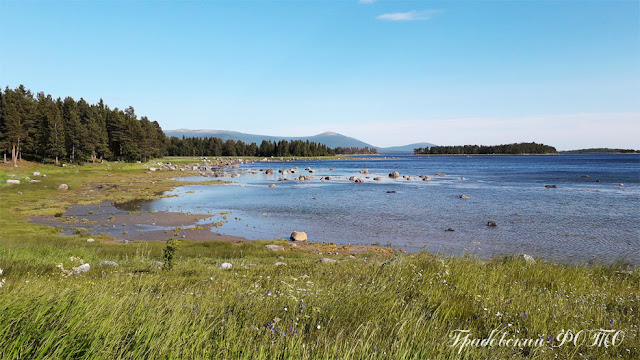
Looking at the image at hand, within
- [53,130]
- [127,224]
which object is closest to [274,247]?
[127,224]

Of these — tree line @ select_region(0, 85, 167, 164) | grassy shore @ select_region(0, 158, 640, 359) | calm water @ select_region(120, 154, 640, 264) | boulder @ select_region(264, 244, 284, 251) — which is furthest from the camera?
tree line @ select_region(0, 85, 167, 164)

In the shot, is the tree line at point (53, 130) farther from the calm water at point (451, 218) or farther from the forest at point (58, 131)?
the calm water at point (451, 218)

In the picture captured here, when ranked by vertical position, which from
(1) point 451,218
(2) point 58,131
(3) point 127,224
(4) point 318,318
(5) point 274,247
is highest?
(2) point 58,131

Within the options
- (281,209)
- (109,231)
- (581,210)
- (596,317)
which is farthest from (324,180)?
(596,317)

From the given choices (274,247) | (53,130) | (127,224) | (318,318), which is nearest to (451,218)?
(274,247)

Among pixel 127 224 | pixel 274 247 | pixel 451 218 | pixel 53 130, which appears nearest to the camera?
pixel 274 247

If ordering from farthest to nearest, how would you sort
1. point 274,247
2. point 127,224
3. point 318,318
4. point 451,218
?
point 451,218
point 127,224
point 274,247
point 318,318

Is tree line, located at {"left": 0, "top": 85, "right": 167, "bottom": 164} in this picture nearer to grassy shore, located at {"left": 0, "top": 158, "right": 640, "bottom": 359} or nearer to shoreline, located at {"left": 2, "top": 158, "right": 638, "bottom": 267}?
shoreline, located at {"left": 2, "top": 158, "right": 638, "bottom": 267}

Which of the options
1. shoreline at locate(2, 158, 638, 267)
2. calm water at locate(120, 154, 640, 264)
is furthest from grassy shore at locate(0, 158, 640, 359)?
shoreline at locate(2, 158, 638, 267)

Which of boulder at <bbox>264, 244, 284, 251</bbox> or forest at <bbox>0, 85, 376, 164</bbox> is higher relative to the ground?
forest at <bbox>0, 85, 376, 164</bbox>

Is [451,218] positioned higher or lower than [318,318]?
lower

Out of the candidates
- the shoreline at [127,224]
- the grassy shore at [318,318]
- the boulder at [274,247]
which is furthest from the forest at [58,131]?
the grassy shore at [318,318]

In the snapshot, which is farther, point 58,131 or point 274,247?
point 58,131

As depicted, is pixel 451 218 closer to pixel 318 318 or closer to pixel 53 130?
pixel 318 318
